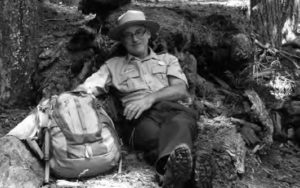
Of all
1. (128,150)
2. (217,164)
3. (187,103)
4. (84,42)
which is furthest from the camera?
(84,42)

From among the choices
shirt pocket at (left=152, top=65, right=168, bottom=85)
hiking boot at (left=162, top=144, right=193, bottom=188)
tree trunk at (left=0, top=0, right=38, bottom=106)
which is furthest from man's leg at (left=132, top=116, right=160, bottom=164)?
tree trunk at (left=0, top=0, right=38, bottom=106)

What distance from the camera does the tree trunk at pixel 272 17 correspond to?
8438mm

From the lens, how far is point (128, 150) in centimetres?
512

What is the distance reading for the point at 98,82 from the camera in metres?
5.11

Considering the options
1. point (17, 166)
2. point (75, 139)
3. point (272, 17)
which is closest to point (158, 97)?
point (75, 139)

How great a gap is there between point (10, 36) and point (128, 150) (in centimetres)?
227

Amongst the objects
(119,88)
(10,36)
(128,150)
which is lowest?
(128,150)

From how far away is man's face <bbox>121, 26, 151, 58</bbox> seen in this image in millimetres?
5145

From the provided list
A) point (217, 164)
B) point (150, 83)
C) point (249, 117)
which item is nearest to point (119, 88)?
point (150, 83)

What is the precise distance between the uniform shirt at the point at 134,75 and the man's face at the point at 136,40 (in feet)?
0.29

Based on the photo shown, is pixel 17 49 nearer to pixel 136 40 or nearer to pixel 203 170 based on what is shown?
pixel 136 40

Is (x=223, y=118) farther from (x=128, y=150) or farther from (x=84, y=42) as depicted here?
(x=84, y=42)

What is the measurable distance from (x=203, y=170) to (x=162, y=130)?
32.4 inches

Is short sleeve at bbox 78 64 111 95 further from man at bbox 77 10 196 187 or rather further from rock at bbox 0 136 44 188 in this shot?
rock at bbox 0 136 44 188
